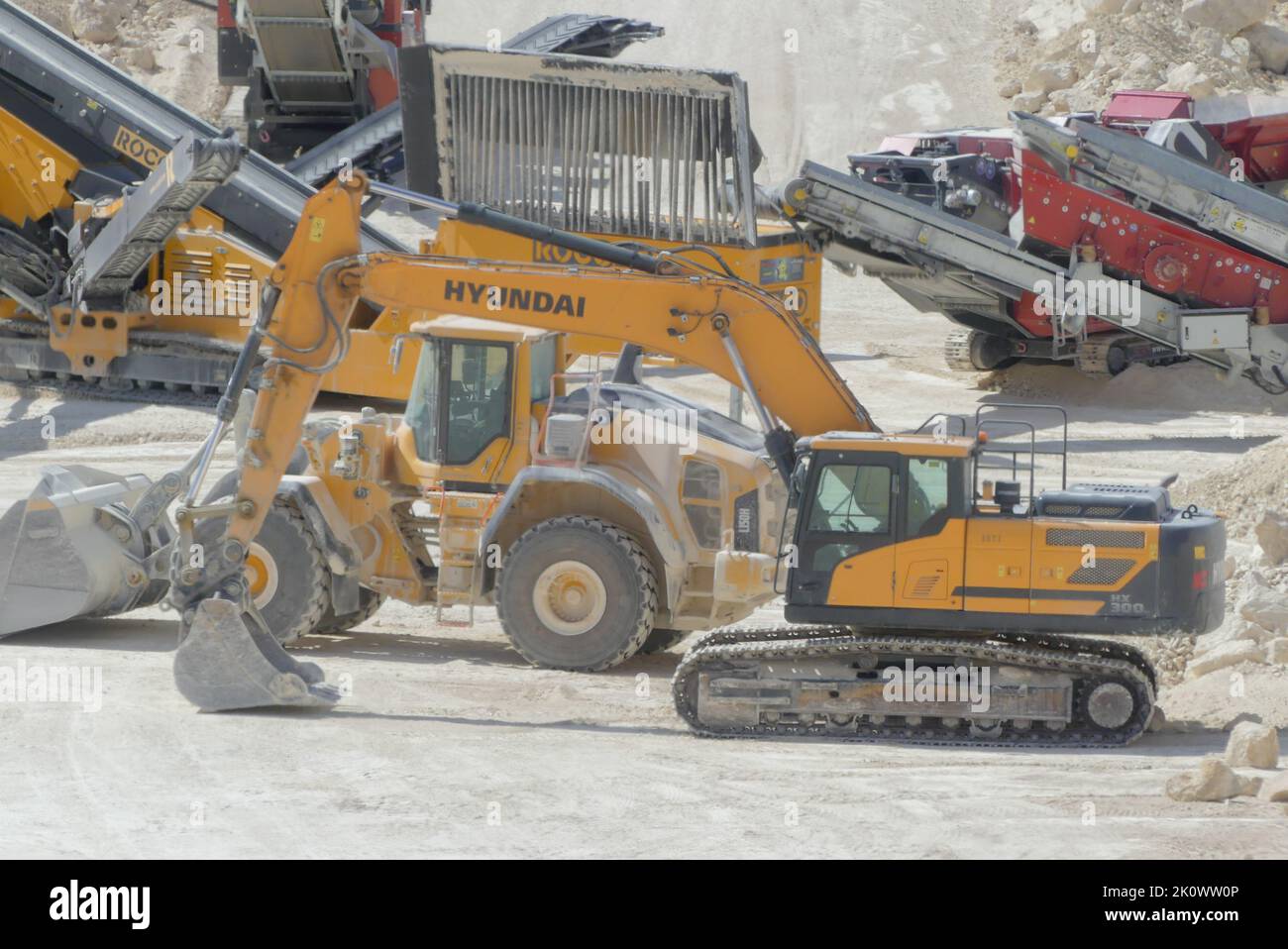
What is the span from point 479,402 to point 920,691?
3.67 metres

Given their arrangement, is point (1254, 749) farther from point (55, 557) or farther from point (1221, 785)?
point (55, 557)

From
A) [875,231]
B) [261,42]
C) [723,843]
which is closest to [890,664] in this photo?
[723,843]

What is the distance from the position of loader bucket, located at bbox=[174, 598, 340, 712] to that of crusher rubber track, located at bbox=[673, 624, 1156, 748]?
2.21m

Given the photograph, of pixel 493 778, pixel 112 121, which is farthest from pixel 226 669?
pixel 112 121

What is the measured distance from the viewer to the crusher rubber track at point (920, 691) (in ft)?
32.4

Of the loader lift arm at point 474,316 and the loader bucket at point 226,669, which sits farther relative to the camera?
the loader lift arm at point 474,316

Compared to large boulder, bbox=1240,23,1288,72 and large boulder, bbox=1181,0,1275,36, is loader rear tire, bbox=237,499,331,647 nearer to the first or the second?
large boulder, bbox=1181,0,1275,36

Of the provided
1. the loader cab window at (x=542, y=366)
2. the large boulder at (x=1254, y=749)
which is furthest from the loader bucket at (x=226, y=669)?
the large boulder at (x=1254, y=749)

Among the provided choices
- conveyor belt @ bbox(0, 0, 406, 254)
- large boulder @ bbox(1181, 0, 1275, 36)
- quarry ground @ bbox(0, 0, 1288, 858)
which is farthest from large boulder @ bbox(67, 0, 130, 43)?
quarry ground @ bbox(0, 0, 1288, 858)

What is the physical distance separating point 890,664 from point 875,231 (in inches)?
421

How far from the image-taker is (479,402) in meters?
12.1

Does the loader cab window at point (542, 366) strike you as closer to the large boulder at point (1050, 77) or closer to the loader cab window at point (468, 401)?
the loader cab window at point (468, 401)

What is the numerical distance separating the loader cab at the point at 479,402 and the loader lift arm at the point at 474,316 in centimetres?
121

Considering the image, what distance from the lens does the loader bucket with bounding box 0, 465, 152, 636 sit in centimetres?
1195
